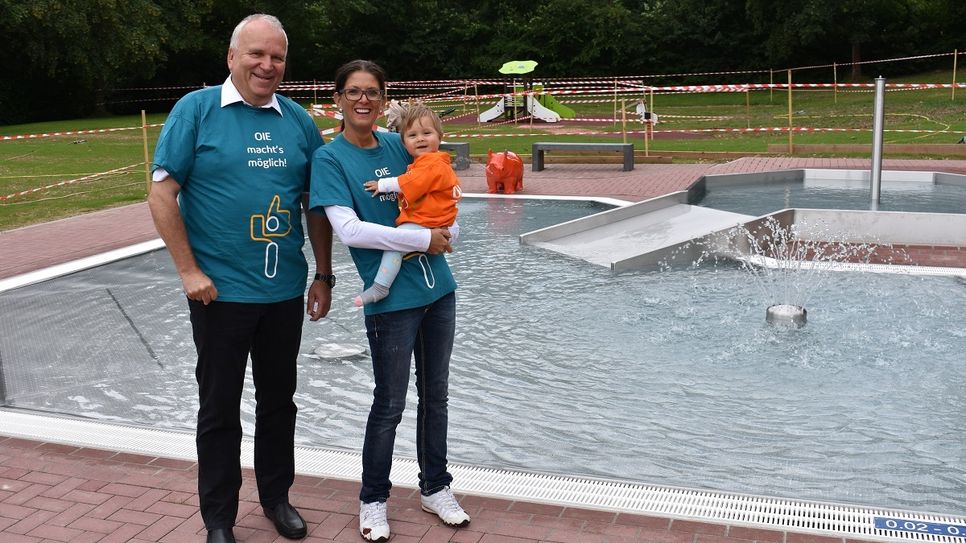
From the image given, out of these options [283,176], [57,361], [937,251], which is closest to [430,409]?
[283,176]

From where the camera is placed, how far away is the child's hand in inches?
132

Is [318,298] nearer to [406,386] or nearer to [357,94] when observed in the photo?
[406,386]

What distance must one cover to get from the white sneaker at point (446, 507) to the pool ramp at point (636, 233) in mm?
5144

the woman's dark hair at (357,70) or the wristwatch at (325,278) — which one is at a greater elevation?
the woman's dark hair at (357,70)

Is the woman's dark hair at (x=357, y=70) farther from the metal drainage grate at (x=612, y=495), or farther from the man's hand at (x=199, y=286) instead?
the metal drainage grate at (x=612, y=495)

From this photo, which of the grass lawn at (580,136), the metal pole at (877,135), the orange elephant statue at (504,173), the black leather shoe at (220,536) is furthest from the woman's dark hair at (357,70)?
the orange elephant statue at (504,173)

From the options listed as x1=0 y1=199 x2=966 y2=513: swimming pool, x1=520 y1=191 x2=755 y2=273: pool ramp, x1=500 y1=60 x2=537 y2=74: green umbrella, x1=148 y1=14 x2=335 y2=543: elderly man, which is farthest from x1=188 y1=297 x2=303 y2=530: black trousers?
x1=500 y1=60 x2=537 y2=74: green umbrella

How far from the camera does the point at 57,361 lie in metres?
6.19

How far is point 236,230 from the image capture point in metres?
3.33

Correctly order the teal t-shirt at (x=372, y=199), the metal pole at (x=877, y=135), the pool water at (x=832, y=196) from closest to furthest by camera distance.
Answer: the teal t-shirt at (x=372, y=199)
the metal pole at (x=877, y=135)
the pool water at (x=832, y=196)

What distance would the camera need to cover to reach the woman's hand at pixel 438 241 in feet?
11.1

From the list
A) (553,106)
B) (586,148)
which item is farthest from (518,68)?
(586,148)

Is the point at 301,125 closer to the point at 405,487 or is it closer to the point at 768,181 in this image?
the point at 405,487

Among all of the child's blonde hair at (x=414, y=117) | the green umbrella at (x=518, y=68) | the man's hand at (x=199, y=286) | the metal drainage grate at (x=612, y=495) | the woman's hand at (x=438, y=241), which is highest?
the green umbrella at (x=518, y=68)
